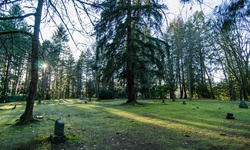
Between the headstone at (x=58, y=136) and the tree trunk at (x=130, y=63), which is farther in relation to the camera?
the tree trunk at (x=130, y=63)

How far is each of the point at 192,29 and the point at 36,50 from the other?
61.6 ft

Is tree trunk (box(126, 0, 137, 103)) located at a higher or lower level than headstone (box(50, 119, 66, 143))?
higher

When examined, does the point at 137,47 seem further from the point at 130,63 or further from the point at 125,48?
the point at 130,63

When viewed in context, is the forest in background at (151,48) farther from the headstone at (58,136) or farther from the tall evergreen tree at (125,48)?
the headstone at (58,136)

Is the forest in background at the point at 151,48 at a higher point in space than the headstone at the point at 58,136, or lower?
higher

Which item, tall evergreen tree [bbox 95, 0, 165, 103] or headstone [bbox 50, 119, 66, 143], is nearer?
headstone [bbox 50, 119, 66, 143]

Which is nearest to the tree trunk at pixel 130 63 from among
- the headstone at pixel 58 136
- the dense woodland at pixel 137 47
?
the dense woodland at pixel 137 47

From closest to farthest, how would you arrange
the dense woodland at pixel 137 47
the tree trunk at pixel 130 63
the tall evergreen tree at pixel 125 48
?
the dense woodland at pixel 137 47 < the tree trunk at pixel 130 63 < the tall evergreen tree at pixel 125 48

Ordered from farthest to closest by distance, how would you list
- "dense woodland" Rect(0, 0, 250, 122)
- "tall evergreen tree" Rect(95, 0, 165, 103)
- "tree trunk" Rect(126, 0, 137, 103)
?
"tall evergreen tree" Rect(95, 0, 165, 103) → "tree trunk" Rect(126, 0, 137, 103) → "dense woodland" Rect(0, 0, 250, 122)

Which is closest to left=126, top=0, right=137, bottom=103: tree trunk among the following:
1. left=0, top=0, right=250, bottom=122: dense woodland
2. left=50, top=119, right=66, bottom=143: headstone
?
left=0, top=0, right=250, bottom=122: dense woodland

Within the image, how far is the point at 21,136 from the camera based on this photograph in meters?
4.46

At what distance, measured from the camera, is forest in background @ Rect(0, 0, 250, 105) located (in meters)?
3.71

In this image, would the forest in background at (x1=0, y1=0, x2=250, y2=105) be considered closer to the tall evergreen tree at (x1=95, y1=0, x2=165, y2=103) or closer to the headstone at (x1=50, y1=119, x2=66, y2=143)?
the tall evergreen tree at (x1=95, y1=0, x2=165, y2=103)

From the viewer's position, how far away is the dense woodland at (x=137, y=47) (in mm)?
3594
